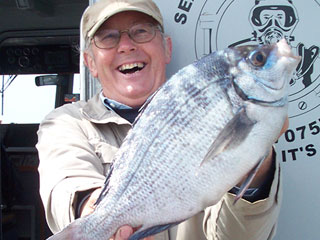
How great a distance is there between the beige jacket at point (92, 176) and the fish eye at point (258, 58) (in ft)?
1.23

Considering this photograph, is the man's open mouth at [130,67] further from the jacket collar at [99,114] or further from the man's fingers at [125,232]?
the man's fingers at [125,232]

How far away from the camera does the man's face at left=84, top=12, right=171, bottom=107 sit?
6.45 feet

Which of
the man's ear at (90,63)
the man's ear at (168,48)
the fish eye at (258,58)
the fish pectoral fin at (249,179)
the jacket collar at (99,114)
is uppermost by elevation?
the fish eye at (258,58)

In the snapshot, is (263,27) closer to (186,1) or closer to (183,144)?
(186,1)

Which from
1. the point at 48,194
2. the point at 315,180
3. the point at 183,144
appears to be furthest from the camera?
the point at 315,180

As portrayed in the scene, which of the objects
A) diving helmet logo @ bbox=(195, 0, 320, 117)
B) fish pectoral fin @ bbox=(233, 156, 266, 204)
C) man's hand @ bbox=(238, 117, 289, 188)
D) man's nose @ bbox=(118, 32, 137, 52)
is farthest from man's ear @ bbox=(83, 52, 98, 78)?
fish pectoral fin @ bbox=(233, 156, 266, 204)

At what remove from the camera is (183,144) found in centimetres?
119

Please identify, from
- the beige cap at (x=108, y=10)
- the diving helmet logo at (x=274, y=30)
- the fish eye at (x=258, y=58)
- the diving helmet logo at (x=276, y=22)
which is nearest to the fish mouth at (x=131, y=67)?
the beige cap at (x=108, y=10)

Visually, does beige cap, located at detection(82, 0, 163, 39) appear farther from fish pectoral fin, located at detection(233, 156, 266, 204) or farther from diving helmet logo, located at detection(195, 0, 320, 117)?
fish pectoral fin, located at detection(233, 156, 266, 204)

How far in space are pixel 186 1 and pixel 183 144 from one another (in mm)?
1327

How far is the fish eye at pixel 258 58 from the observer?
120 centimetres

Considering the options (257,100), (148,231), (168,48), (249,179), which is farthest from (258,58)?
(168,48)

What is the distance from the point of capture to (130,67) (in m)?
1.98

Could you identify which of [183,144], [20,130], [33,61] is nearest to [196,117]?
[183,144]
